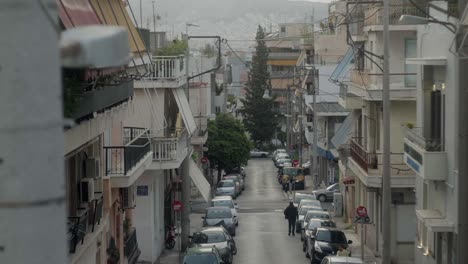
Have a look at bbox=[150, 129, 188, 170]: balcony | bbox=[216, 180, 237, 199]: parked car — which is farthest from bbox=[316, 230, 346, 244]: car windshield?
bbox=[216, 180, 237, 199]: parked car

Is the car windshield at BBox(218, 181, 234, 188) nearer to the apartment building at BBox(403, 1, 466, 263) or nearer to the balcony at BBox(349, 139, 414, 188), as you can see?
the balcony at BBox(349, 139, 414, 188)

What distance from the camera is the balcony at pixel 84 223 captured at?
57.8 ft

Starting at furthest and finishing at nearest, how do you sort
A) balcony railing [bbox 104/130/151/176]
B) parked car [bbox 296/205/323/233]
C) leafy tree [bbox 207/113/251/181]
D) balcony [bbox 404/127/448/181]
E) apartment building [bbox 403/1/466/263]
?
leafy tree [bbox 207/113/251/181], parked car [bbox 296/205/323/233], balcony railing [bbox 104/130/151/176], balcony [bbox 404/127/448/181], apartment building [bbox 403/1/466/263]

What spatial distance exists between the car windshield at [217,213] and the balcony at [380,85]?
8.75m

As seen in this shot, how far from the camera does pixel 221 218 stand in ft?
142

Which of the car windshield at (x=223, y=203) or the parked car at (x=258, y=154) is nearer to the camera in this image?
the car windshield at (x=223, y=203)

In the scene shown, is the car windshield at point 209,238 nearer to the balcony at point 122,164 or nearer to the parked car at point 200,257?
the parked car at point 200,257

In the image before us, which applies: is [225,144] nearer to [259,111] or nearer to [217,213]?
[217,213]

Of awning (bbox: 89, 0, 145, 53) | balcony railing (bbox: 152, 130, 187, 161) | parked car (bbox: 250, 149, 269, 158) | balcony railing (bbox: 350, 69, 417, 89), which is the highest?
awning (bbox: 89, 0, 145, 53)

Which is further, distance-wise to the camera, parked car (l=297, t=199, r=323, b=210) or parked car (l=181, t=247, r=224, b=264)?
parked car (l=297, t=199, r=323, b=210)

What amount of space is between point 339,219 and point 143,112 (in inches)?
646

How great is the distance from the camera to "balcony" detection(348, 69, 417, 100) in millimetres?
34469

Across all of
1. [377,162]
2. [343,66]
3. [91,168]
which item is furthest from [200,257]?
[343,66]

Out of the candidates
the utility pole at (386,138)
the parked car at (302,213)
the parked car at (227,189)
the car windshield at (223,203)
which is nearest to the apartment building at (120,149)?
the car windshield at (223,203)
